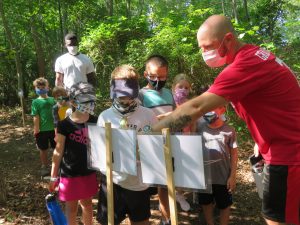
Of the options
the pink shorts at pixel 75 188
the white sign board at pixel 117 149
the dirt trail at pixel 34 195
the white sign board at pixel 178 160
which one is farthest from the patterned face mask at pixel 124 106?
the dirt trail at pixel 34 195

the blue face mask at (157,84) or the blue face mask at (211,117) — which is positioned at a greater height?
the blue face mask at (157,84)

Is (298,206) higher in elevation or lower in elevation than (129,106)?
lower

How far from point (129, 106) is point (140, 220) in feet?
3.35

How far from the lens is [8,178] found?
5922mm

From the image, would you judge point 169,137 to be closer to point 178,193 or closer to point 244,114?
point 244,114

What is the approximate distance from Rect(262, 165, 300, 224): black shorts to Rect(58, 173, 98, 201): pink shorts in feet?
5.68

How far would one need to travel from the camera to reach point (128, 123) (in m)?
2.97

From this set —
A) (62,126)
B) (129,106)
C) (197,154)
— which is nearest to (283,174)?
(197,154)

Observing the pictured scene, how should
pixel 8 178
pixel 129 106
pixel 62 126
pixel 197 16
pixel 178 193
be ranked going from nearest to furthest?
1. pixel 129 106
2. pixel 62 126
3. pixel 178 193
4. pixel 8 178
5. pixel 197 16

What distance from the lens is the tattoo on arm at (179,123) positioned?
7.21 ft

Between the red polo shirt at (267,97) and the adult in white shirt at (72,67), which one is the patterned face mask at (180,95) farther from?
the adult in white shirt at (72,67)

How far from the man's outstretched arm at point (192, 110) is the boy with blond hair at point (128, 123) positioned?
2.10ft

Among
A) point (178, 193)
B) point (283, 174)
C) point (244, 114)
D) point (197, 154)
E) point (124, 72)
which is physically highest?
point (124, 72)

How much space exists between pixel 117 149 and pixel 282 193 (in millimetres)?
1174
